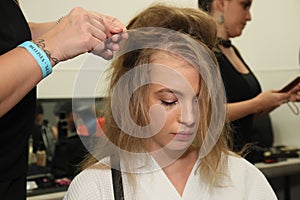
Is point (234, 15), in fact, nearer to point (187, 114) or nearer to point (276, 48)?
point (187, 114)

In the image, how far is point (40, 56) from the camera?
706 mm

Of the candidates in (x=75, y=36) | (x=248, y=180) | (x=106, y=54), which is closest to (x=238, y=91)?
(x=248, y=180)

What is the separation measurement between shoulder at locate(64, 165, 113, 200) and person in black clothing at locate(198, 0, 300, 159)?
70cm

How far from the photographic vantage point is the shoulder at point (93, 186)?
943 mm

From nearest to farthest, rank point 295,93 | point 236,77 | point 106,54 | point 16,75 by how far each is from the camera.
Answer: point 16,75
point 106,54
point 236,77
point 295,93

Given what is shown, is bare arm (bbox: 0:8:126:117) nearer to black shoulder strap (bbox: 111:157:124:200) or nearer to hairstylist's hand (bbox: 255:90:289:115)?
black shoulder strap (bbox: 111:157:124:200)

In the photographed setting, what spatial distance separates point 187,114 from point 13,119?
33cm

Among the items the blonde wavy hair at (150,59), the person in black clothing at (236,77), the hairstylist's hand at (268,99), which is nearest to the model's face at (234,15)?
the person in black clothing at (236,77)

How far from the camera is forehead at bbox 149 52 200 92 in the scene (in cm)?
88

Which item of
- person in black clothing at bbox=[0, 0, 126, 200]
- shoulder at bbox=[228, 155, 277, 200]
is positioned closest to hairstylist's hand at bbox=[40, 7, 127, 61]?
person in black clothing at bbox=[0, 0, 126, 200]

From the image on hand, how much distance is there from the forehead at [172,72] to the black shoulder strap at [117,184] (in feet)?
0.69

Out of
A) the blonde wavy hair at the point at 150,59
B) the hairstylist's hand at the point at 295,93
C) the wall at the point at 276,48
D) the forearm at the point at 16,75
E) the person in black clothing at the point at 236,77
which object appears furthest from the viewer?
the wall at the point at 276,48

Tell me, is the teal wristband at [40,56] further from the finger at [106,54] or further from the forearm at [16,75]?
the finger at [106,54]

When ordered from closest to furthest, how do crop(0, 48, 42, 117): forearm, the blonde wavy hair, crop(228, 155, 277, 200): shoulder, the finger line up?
crop(0, 48, 42, 117): forearm < the finger < the blonde wavy hair < crop(228, 155, 277, 200): shoulder
